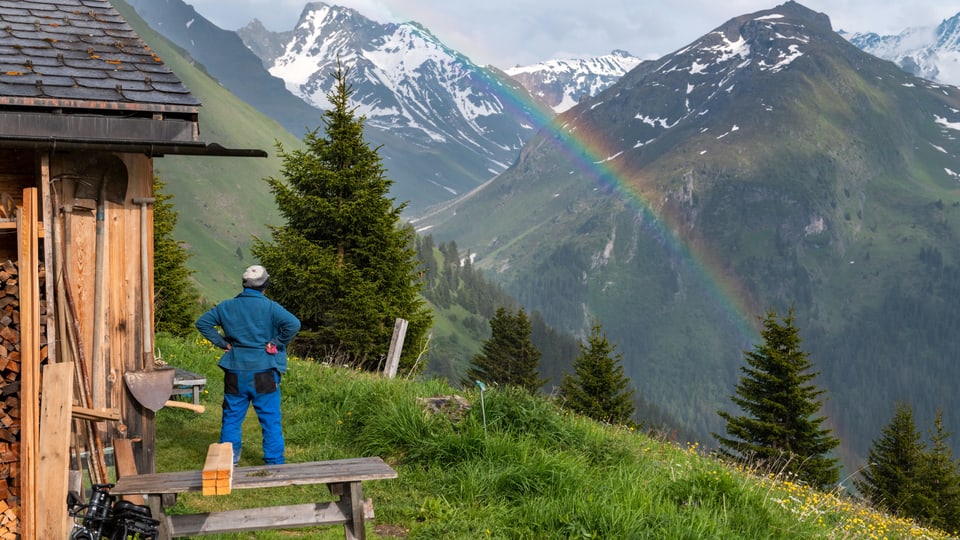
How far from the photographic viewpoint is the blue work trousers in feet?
28.1

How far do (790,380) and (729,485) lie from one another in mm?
36771

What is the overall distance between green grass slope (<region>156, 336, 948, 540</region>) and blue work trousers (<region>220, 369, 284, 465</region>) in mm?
511

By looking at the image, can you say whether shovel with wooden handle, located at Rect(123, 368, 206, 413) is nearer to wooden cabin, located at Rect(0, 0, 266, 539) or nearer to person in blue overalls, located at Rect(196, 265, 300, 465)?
wooden cabin, located at Rect(0, 0, 266, 539)

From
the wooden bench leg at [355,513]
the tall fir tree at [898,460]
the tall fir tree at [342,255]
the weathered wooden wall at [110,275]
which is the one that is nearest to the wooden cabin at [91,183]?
the weathered wooden wall at [110,275]

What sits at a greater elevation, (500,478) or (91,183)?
(91,183)

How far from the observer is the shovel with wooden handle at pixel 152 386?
27.7ft

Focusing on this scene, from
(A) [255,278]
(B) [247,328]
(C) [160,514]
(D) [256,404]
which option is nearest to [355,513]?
(C) [160,514]

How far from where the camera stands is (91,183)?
8.13 meters

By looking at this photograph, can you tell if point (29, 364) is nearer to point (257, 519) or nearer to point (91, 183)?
point (257, 519)

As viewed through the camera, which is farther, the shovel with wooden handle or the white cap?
the white cap

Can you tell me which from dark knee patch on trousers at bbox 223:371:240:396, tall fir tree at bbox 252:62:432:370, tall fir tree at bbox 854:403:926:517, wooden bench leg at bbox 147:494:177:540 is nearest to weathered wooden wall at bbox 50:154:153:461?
dark knee patch on trousers at bbox 223:371:240:396

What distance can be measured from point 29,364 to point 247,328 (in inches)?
102

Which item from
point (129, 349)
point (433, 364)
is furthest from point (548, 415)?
point (433, 364)

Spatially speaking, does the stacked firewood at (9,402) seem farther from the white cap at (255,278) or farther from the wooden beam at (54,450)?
the white cap at (255,278)
